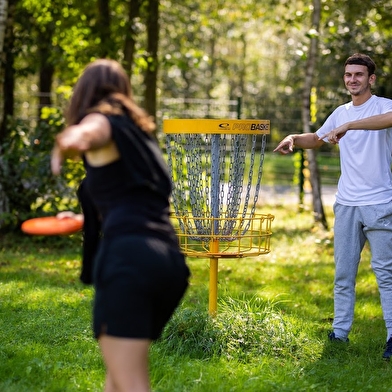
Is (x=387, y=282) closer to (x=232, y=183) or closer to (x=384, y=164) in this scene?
(x=384, y=164)

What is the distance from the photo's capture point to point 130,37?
11148 mm

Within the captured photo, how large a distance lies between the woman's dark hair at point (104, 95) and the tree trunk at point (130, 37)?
7691mm

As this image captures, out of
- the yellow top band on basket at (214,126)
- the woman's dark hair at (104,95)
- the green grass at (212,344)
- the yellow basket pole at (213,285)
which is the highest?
the woman's dark hair at (104,95)

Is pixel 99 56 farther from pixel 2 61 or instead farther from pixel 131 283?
pixel 131 283

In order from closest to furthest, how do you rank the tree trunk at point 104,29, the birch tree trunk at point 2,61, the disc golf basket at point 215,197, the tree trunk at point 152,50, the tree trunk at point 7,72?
the disc golf basket at point 215,197
the birch tree trunk at point 2,61
the tree trunk at point 7,72
the tree trunk at point 104,29
the tree trunk at point 152,50

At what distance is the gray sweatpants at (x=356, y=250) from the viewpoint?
517cm

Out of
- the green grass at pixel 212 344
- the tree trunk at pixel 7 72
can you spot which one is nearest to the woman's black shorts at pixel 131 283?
the green grass at pixel 212 344

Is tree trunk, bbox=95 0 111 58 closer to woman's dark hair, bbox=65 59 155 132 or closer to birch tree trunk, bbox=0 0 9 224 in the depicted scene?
birch tree trunk, bbox=0 0 9 224

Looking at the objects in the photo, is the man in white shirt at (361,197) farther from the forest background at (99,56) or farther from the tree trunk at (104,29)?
the tree trunk at (104,29)

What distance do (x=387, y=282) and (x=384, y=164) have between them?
810mm

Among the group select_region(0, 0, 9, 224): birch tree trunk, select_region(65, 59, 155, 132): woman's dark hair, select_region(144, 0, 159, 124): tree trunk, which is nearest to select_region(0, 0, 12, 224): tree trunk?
select_region(0, 0, 9, 224): birch tree trunk

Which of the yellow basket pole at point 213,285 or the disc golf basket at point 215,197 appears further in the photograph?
the yellow basket pole at point 213,285

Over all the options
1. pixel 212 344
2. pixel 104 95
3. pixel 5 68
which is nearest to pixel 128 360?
pixel 104 95

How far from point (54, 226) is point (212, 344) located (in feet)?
6.70
